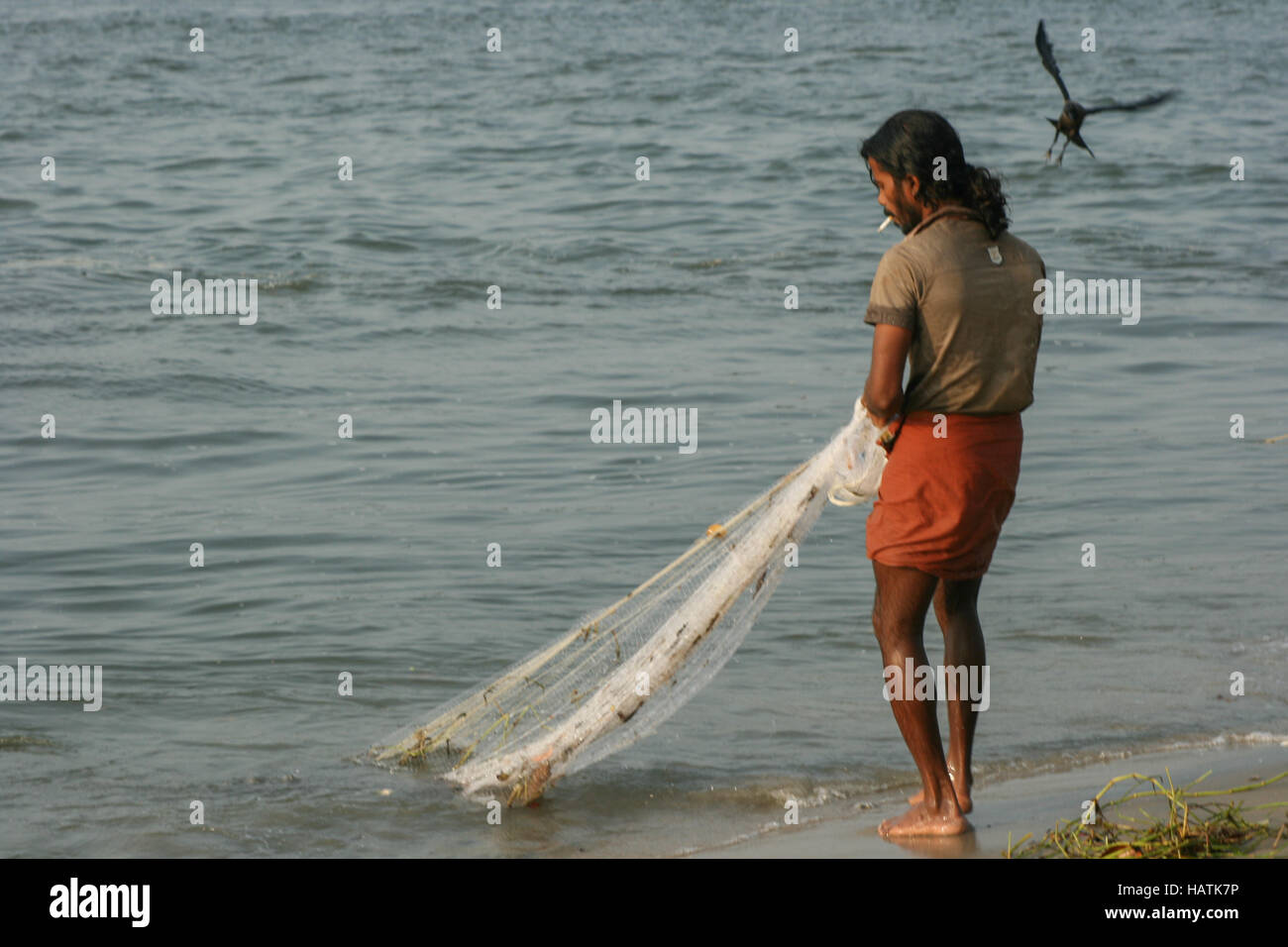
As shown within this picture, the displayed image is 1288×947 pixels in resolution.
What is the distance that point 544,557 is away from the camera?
23.0ft

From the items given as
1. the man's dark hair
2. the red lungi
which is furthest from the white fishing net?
the man's dark hair

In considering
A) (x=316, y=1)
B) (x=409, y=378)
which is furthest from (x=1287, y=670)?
(x=316, y=1)

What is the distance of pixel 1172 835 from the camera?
357cm

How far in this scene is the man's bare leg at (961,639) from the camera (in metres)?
3.86

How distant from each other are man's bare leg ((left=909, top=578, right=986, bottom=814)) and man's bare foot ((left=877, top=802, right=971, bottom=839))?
0.16 ft

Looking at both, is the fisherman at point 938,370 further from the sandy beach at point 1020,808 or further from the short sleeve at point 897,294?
the sandy beach at point 1020,808

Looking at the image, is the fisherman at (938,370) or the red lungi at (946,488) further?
the red lungi at (946,488)

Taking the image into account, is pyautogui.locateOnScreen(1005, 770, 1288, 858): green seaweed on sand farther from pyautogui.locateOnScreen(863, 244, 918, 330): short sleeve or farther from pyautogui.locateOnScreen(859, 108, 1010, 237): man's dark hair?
pyautogui.locateOnScreen(859, 108, 1010, 237): man's dark hair

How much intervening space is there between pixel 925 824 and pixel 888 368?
1200mm

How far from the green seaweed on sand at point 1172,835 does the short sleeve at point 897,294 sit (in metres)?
1.24

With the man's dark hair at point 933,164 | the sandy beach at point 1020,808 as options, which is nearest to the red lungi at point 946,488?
the man's dark hair at point 933,164

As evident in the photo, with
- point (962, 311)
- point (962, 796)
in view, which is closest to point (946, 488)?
point (962, 311)

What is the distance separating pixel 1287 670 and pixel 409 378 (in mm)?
6170
